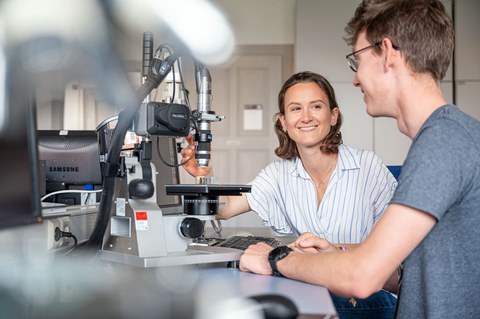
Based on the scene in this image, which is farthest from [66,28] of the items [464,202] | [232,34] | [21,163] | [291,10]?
[464,202]

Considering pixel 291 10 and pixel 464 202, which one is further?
pixel 291 10

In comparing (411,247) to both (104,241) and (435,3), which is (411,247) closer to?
(435,3)

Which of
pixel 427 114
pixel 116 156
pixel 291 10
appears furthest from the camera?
pixel 291 10

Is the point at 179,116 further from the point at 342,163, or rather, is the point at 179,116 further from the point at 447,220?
the point at 342,163

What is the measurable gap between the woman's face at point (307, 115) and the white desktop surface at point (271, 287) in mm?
811

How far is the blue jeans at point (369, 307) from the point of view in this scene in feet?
4.40

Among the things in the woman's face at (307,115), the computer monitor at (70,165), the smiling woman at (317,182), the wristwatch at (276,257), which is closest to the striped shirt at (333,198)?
the smiling woman at (317,182)

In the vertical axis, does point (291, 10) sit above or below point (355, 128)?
above

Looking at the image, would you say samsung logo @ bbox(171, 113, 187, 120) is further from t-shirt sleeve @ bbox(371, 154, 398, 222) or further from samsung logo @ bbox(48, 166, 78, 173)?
t-shirt sleeve @ bbox(371, 154, 398, 222)

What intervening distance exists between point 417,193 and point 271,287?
31cm

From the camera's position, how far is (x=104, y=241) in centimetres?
111

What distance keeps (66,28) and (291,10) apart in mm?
2333

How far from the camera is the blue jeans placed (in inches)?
52.8

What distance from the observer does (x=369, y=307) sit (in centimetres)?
136
